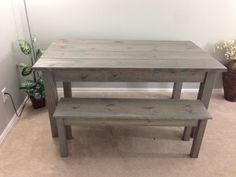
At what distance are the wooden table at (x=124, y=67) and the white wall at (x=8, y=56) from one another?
47 cm

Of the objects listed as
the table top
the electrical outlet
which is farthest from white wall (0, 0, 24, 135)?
the table top

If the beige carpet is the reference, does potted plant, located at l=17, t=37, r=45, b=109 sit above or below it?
above

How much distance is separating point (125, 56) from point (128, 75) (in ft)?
0.76

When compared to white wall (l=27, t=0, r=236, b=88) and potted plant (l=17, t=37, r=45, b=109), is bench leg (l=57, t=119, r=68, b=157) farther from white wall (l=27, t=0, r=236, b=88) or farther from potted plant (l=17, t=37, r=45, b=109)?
white wall (l=27, t=0, r=236, b=88)

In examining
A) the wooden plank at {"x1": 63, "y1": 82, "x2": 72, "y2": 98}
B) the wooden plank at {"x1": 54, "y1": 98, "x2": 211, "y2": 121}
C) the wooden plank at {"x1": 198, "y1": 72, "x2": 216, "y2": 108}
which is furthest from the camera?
the wooden plank at {"x1": 63, "y1": 82, "x2": 72, "y2": 98}

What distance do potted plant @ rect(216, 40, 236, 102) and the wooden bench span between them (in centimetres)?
100

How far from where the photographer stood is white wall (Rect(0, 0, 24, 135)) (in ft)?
6.46

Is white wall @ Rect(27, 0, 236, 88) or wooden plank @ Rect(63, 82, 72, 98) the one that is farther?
white wall @ Rect(27, 0, 236, 88)

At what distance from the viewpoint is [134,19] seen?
94.4 inches

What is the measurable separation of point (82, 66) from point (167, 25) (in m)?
1.29

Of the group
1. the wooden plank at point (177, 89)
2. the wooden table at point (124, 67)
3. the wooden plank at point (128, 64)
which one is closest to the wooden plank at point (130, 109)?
the wooden table at point (124, 67)

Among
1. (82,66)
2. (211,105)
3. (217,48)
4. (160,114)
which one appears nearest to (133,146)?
(160,114)

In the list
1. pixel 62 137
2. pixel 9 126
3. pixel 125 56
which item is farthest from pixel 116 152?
pixel 9 126

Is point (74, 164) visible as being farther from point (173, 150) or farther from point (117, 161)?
point (173, 150)
